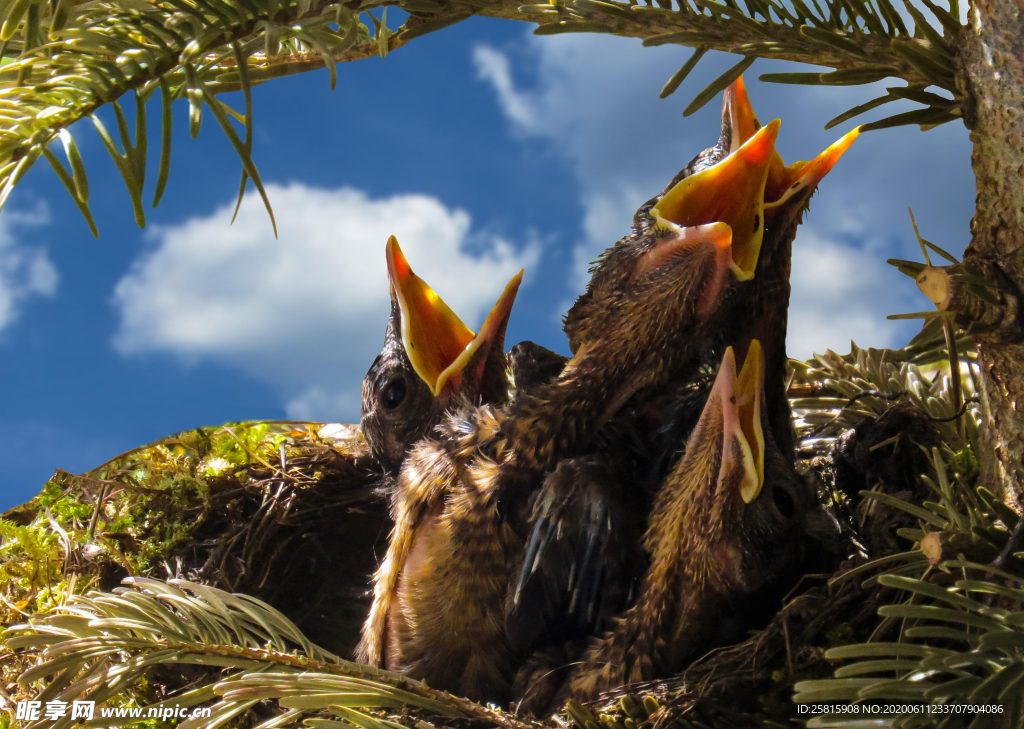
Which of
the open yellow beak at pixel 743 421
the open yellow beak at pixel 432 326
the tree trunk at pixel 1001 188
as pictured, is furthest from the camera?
the open yellow beak at pixel 432 326

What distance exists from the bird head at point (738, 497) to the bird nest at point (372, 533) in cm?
4

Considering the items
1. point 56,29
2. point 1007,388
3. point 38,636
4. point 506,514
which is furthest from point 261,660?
point 1007,388

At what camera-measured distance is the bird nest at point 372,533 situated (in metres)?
0.59

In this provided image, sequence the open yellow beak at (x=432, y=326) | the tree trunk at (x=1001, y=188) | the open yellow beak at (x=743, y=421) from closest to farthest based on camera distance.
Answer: the tree trunk at (x=1001, y=188), the open yellow beak at (x=743, y=421), the open yellow beak at (x=432, y=326)

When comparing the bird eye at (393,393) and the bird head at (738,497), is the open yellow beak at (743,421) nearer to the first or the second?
the bird head at (738,497)

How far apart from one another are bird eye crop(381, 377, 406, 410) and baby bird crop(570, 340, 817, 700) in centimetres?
49

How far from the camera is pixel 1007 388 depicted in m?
0.54

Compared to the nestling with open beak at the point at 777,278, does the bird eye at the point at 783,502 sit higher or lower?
lower

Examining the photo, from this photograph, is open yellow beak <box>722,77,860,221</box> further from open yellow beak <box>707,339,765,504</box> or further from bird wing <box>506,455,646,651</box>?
bird wing <box>506,455,646,651</box>

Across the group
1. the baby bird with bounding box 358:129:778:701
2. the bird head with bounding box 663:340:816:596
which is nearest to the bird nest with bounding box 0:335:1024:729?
the bird head with bounding box 663:340:816:596

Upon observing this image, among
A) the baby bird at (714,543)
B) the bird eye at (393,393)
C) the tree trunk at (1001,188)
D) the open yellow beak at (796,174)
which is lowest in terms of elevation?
the baby bird at (714,543)

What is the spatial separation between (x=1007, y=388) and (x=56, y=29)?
593 millimetres

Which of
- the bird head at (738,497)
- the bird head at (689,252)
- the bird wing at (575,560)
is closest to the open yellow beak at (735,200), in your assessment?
the bird head at (689,252)

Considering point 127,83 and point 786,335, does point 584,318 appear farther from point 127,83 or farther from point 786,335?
point 127,83
